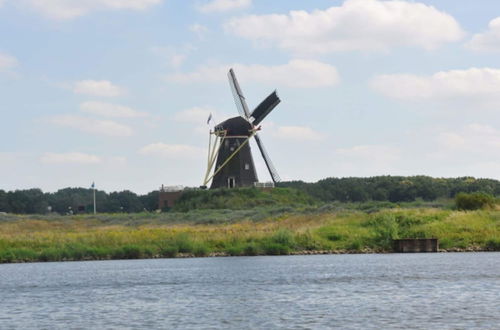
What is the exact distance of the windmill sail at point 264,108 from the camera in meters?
116

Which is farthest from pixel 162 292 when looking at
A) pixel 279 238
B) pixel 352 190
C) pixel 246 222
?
pixel 352 190

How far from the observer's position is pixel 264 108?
116375 millimetres

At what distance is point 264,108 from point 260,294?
2935 inches

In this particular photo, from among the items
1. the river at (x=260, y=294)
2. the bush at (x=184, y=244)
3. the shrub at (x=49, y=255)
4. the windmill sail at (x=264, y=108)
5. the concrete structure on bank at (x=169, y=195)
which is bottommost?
the river at (x=260, y=294)

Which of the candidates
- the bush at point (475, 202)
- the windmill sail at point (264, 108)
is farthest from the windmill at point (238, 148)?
the bush at point (475, 202)

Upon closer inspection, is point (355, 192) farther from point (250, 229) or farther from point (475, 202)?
point (250, 229)

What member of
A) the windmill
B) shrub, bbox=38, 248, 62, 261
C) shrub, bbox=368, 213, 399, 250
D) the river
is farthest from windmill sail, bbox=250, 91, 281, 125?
the river

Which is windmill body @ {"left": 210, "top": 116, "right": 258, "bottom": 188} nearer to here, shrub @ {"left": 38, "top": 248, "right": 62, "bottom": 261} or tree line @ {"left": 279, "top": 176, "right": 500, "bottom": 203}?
tree line @ {"left": 279, "top": 176, "right": 500, "bottom": 203}

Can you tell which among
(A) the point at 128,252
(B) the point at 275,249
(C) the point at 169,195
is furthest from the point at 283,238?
(C) the point at 169,195

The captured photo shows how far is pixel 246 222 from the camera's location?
8719 centimetres

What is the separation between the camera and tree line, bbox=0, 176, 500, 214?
133 m

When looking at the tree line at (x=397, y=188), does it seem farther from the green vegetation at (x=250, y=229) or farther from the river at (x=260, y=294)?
the river at (x=260, y=294)

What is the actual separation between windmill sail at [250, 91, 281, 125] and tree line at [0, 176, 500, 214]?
42.8 feet

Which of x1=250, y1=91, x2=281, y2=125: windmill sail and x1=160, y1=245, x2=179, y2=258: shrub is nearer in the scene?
x1=160, y1=245, x2=179, y2=258: shrub
